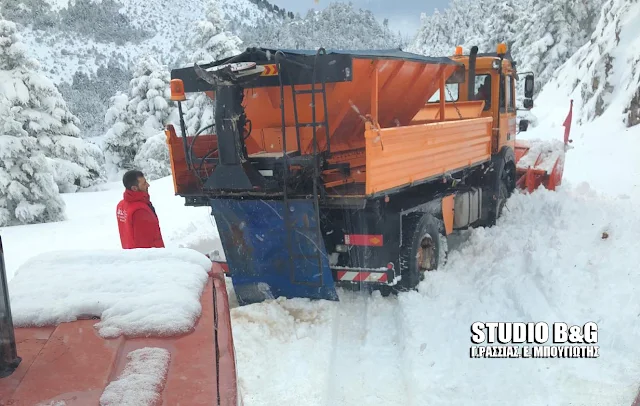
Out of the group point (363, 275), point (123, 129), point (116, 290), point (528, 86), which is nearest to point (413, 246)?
point (363, 275)

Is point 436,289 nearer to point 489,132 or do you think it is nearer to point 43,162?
point 489,132

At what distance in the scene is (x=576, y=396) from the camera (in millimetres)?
3541

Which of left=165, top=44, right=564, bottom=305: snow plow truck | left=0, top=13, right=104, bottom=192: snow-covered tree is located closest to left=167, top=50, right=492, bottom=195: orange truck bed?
left=165, top=44, right=564, bottom=305: snow plow truck

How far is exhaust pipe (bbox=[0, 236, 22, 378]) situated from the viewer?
164 cm

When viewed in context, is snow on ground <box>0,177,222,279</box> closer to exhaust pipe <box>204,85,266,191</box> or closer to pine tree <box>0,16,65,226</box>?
pine tree <box>0,16,65,226</box>

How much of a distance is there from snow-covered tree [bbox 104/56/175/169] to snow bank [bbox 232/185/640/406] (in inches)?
1033

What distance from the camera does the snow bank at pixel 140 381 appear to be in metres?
1.53

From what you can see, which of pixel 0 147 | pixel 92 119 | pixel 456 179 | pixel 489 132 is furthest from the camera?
pixel 92 119

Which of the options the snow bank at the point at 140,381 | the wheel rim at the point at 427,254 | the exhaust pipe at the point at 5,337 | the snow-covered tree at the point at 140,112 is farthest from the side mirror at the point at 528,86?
the snow-covered tree at the point at 140,112

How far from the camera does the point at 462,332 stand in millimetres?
4691

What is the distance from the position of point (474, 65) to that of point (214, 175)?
5.40m

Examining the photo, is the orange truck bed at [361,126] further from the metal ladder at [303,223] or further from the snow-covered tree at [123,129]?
the snow-covered tree at [123,129]

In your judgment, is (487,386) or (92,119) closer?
(487,386)

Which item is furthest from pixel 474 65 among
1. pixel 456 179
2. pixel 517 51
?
pixel 517 51
